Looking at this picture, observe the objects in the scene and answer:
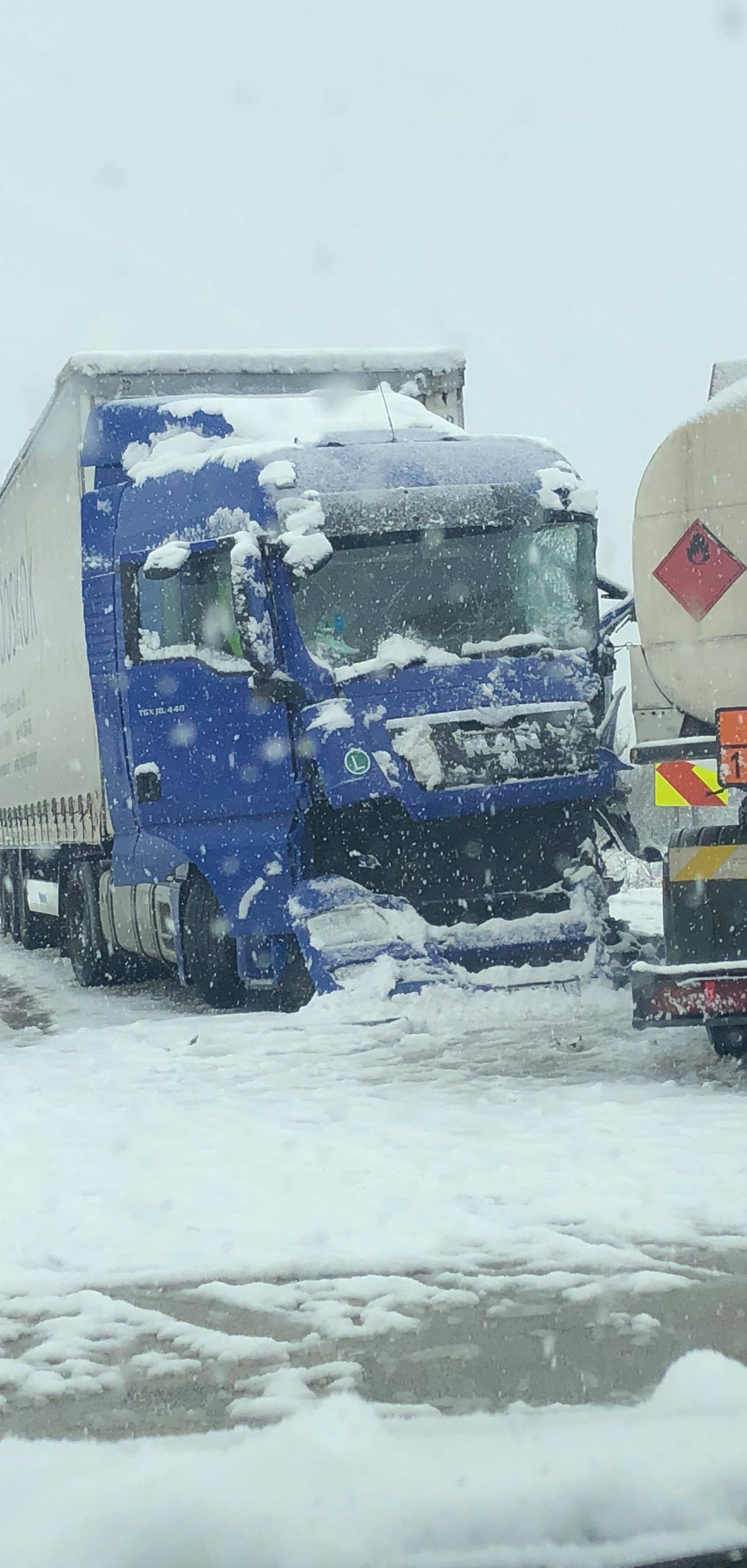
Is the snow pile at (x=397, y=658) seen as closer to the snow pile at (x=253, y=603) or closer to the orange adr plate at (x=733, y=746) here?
the snow pile at (x=253, y=603)

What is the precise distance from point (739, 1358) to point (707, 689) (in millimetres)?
4249

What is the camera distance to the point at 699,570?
856cm

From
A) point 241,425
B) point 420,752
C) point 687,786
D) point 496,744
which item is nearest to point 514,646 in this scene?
point 496,744

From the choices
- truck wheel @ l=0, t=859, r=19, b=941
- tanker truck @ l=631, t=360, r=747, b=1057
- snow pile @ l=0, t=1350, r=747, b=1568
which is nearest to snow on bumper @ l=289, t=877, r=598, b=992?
tanker truck @ l=631, t=360, r=747, b=1057

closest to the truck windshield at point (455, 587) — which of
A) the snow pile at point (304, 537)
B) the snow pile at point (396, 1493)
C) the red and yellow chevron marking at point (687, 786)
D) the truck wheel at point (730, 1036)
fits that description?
the snow pile at point (304, 537)

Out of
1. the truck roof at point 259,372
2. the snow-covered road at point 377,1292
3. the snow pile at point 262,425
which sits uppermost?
the truck roof at point 259,372

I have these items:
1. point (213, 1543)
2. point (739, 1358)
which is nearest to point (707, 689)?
point (739, 1358)

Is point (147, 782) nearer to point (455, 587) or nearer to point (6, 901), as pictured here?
point (455, 587)

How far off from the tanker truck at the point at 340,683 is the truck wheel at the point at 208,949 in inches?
0.7

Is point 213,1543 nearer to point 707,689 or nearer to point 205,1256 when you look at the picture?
point 205,1256

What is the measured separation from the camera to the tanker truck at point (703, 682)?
830 centimetres

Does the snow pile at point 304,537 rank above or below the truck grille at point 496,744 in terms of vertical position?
above

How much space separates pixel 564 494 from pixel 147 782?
3.17m

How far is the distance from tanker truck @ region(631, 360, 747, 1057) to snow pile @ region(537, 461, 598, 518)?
10.6ft
